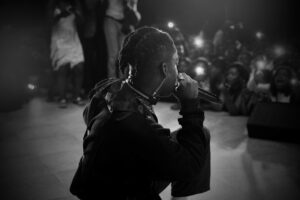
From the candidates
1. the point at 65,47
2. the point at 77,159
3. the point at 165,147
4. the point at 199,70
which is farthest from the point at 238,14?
the point at 165,147

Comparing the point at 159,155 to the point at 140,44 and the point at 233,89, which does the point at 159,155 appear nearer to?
the point at 140,44

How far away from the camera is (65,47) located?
Result: 5531mm

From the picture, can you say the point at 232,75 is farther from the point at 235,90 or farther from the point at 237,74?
the point at 235,90

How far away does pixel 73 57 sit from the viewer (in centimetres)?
561

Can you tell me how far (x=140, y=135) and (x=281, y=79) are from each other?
460cm

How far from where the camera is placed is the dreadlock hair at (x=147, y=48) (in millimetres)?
1431

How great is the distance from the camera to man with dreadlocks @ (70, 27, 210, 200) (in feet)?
4.31

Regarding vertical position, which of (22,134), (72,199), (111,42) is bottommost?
(22,134)

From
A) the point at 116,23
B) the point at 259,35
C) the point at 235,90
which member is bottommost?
the point at 235,90

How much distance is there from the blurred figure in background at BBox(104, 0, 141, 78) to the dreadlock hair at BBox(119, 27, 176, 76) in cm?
425

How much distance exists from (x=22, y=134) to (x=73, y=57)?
6.86 feet

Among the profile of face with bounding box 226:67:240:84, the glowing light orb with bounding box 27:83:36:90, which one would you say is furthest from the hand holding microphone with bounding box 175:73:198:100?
the glowing light orb with bounding box 27:83:36:90

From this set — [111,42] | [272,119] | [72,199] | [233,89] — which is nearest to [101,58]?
[111,42]

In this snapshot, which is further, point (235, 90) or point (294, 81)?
point (294, 81)
